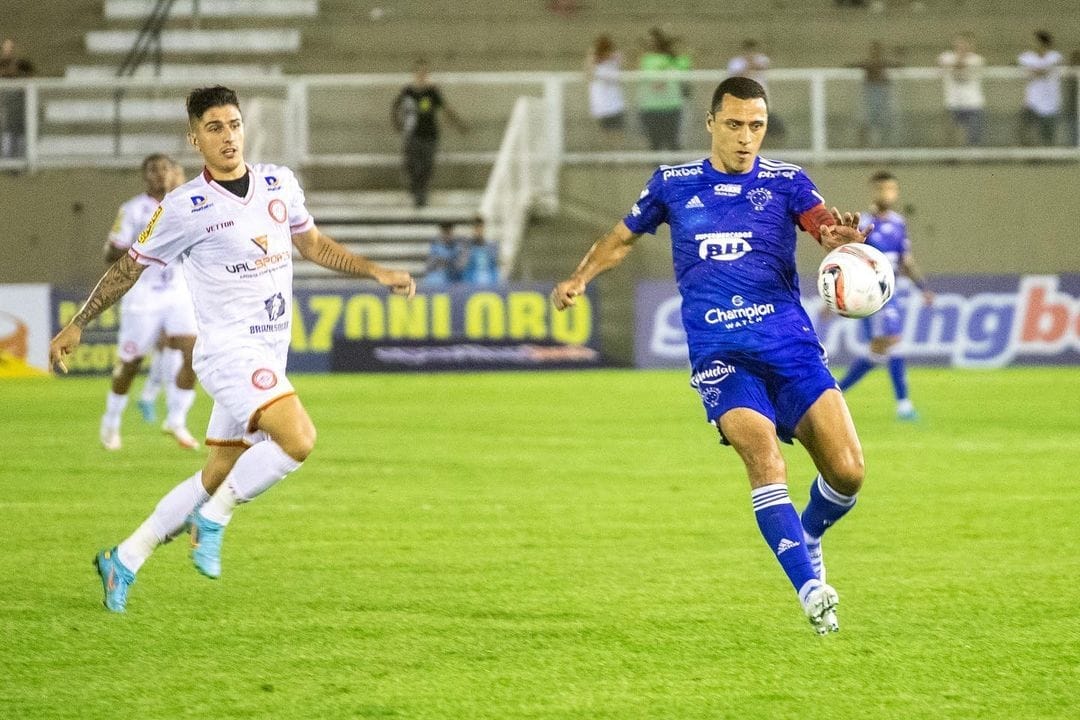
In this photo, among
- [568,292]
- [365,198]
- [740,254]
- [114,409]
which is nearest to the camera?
[740,254]

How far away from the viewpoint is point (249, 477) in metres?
7.77

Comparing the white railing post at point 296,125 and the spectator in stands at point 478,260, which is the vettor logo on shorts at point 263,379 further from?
the white railing post at point 296,125

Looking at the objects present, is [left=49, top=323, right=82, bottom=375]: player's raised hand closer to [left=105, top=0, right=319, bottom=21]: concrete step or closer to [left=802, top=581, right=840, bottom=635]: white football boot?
[left=802, top=581, right=840, bottom=635]: white football boot

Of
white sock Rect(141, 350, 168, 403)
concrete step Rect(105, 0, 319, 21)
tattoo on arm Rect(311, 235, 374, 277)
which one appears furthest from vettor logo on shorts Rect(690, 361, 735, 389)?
concrete step Rect(105, 0, 319, 21)

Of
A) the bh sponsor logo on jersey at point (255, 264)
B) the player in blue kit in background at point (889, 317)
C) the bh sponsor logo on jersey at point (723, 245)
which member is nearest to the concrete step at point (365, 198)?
the player in blue kit in background at point (889, 317)

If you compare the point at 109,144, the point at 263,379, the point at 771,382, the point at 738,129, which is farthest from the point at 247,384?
the point at 109,144

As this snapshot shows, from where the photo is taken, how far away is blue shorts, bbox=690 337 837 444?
7379 millimetres

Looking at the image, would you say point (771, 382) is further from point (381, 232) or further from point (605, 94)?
point (381, 232)

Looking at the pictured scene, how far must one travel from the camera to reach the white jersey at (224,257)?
795 cm

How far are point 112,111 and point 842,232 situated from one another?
21017 mm

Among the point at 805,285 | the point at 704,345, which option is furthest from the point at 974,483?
the point at 805,285

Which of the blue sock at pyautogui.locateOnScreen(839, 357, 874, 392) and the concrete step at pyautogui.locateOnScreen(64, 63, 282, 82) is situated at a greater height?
the concrete step at pyautogui.locateOnScreen(64, 63, 282, 82)

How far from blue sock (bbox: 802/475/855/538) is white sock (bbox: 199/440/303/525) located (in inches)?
88.5

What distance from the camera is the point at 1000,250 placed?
28141mm
